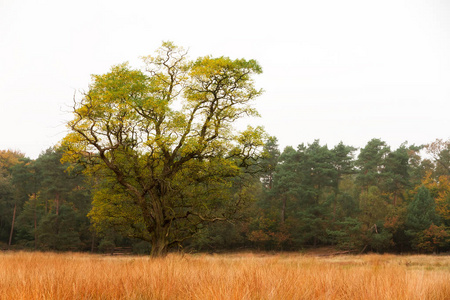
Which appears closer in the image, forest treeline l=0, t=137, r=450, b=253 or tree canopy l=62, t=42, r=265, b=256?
tree canopy l=62, t=42, r=265, b=256

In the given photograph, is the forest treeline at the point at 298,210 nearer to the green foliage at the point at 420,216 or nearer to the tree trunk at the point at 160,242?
the green foliage at the point at 420,216

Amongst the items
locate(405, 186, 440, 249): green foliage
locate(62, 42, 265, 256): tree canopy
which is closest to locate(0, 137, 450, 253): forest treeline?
locate(405, 186, 440, 249): green foliage

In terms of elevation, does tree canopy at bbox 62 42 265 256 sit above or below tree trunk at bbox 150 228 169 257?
above

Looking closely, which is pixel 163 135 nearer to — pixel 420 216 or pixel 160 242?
pixel 160 242

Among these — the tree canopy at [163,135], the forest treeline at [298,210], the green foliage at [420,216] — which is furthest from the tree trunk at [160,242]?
the green foliage at [420,216]

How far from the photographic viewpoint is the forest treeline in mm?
41594

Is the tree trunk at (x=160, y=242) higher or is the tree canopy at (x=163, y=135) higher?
the tree canopy at (x=163, y=135)

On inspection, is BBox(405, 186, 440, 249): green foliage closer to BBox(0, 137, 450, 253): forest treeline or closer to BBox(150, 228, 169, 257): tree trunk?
BBox(0, 137, 450, 253): forest treeline

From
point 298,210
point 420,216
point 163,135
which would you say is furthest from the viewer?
point 298,210

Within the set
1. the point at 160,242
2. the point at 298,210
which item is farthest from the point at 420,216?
the point at 160,242

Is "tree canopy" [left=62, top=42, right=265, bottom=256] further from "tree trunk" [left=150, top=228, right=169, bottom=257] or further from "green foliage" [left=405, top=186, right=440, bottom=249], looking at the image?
"green foliage" [left=405, top=186, right=440, bottom=249]

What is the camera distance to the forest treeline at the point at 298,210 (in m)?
41.6

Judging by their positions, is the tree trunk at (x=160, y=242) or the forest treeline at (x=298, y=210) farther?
the forest treeline at (x=298, y=210)

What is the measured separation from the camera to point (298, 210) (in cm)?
5153
